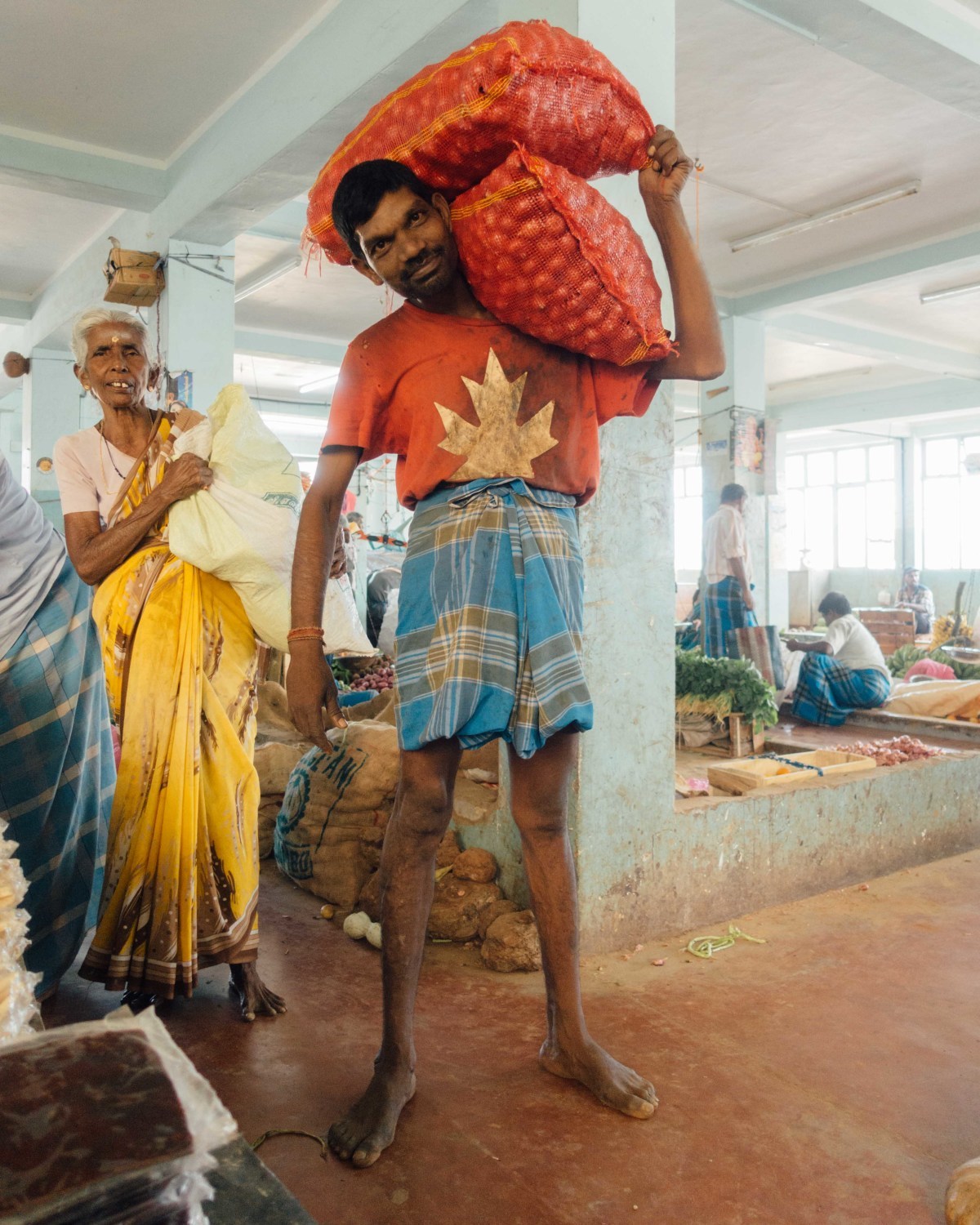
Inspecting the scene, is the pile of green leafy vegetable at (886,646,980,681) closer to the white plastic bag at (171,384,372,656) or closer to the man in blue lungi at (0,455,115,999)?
the white plastic bag at (171,384,372,656)

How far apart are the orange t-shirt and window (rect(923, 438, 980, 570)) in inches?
728

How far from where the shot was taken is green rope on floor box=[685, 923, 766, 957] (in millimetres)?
3106

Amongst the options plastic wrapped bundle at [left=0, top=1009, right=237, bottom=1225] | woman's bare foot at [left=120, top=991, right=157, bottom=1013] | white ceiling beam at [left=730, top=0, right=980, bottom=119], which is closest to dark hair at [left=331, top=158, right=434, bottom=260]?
plastic wrapped bundle at [left=0, top=1009, right=237, bottom=1225]

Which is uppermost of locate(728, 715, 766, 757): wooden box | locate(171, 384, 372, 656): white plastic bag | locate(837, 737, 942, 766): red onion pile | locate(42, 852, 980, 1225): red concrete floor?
locate(171, 384, 372, 656): white plastic bag

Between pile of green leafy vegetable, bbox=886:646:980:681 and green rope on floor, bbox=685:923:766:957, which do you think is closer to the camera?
green rope on floor, bbox=685:923:766:957

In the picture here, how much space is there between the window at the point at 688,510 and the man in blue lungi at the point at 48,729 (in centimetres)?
1962

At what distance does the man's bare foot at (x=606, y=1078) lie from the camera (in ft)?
6.77

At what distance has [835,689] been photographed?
6914 mm

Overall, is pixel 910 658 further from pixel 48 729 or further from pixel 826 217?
pixel 48 729

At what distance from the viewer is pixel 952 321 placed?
36.8 feet

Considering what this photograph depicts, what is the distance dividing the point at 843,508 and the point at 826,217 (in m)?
13.9

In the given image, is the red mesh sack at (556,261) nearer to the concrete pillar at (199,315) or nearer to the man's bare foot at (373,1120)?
the man's bare foot at (373,1120)

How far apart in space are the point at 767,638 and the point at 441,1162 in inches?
236

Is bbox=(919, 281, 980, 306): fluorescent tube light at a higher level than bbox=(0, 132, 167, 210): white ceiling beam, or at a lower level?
higher
